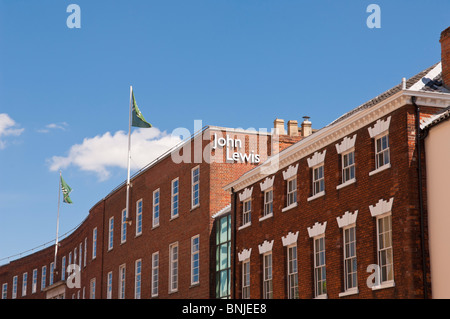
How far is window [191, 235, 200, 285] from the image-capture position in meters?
41.7

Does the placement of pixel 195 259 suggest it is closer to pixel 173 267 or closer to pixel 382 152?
pixel 173 267

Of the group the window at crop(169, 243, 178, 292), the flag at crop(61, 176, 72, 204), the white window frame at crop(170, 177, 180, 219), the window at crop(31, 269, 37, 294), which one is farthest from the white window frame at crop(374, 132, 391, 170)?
the window at crop(31, 269, 37, 294)

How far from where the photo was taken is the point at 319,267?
98.2 ft

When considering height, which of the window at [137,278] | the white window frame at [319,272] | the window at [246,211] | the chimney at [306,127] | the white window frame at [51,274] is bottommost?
the white window frame at [319,272]

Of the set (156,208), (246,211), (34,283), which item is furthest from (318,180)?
(34,283)

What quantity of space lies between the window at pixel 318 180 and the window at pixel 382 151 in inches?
141

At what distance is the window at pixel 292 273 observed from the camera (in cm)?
3166

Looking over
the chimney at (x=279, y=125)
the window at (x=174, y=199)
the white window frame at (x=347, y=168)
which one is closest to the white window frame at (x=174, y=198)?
the window at (x=174, y=199)

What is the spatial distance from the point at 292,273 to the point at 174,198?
15045 millimetres

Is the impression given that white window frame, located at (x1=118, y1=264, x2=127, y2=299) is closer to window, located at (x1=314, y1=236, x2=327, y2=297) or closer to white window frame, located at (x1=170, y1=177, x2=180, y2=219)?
white window frame, located at (x1=170, y1=177, x2=180, y2=219)

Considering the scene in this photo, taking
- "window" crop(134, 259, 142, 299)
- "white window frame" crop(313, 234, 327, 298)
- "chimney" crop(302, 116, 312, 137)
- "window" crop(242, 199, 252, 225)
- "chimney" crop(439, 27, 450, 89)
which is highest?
"chimney" crop(302, 116, 312, 137)

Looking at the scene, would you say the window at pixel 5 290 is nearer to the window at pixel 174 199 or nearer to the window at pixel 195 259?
the window at pixel 174 199

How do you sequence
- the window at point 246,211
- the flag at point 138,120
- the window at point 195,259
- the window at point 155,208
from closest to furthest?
the window at point 246,211 < the window at point 195,259 < the window at point 155,208 < the flag at point 138,120

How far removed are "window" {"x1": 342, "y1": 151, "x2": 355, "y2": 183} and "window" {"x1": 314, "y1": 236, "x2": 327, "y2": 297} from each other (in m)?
2.53
